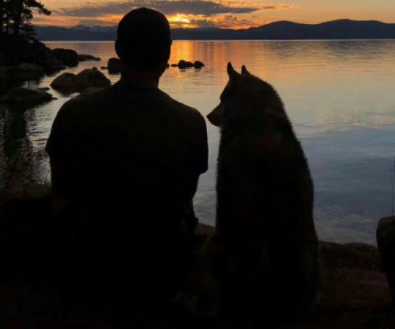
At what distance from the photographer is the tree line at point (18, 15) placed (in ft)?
197

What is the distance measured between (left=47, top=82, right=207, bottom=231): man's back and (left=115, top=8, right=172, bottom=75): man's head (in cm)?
18

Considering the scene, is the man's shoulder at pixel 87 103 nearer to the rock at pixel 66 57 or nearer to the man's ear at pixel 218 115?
the man's ear at pixel 218 115

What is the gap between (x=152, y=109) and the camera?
11.5 ft

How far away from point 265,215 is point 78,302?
1.73 metres

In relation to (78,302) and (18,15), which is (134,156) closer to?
(78,302)

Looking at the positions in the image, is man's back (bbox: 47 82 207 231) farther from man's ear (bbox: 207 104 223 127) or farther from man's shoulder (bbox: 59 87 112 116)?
man's ear (bbox: 207 104 223 127)

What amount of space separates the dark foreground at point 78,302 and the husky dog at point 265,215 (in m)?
0.28

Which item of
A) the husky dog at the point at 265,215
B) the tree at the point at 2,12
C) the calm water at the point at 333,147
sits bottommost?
the calm water at the point at 333,147

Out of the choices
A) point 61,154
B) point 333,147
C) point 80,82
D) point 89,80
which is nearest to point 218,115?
point 61,154

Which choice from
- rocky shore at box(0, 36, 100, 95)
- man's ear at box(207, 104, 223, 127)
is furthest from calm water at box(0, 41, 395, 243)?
rocky shore at box(0, 36, 100, 95)

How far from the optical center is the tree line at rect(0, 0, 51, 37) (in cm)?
5990

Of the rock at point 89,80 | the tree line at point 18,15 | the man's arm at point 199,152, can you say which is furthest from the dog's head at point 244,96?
the tree line at point 18,15

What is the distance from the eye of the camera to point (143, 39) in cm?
351

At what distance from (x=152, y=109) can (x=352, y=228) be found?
27.1ft
